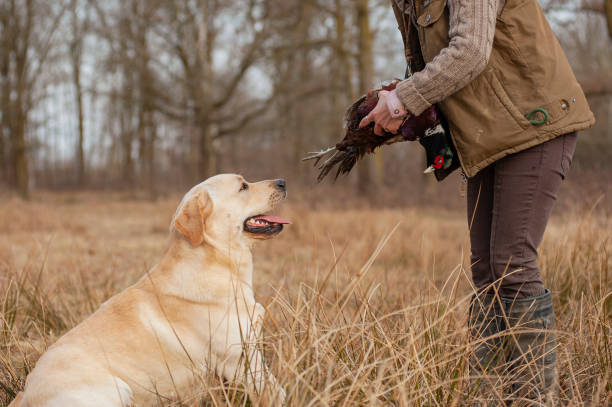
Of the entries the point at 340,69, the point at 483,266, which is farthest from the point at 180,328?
the point at 340,69

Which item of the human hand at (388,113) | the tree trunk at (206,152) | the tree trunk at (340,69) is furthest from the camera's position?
the tree trunk at (206,152)

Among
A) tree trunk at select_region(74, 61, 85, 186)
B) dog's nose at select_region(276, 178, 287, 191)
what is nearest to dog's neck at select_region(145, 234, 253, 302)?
dog's nose at select_region(276, 178, 287, 191)

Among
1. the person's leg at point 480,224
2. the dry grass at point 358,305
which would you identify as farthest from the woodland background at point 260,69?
the person's leg at point 480,224

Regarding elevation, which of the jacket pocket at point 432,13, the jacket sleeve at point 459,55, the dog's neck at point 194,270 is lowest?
the dog's neck at point 194,270

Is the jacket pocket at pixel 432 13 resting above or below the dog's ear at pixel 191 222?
above

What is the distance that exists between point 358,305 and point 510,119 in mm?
1143

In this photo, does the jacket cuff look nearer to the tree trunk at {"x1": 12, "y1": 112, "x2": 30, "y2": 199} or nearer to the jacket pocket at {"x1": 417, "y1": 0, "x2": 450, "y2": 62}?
the jacket pocket at {"x1": 417, "y1": 0, "x2": 450, "y2": 62}

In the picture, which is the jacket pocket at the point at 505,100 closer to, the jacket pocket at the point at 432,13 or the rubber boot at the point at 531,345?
the jacket pocket at the point at 432,13

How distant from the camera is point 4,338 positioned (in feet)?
9.08

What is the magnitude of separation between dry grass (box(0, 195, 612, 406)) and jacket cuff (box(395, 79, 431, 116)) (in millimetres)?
584

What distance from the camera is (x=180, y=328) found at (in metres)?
2.39

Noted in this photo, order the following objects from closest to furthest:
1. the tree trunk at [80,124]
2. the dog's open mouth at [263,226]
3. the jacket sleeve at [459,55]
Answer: the jacket sleeve at [459,55], the dog's open mouth at [263,226], the tree trunk at [80,124]

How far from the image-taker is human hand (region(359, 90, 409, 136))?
6.72ft

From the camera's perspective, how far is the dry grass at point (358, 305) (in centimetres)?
186
